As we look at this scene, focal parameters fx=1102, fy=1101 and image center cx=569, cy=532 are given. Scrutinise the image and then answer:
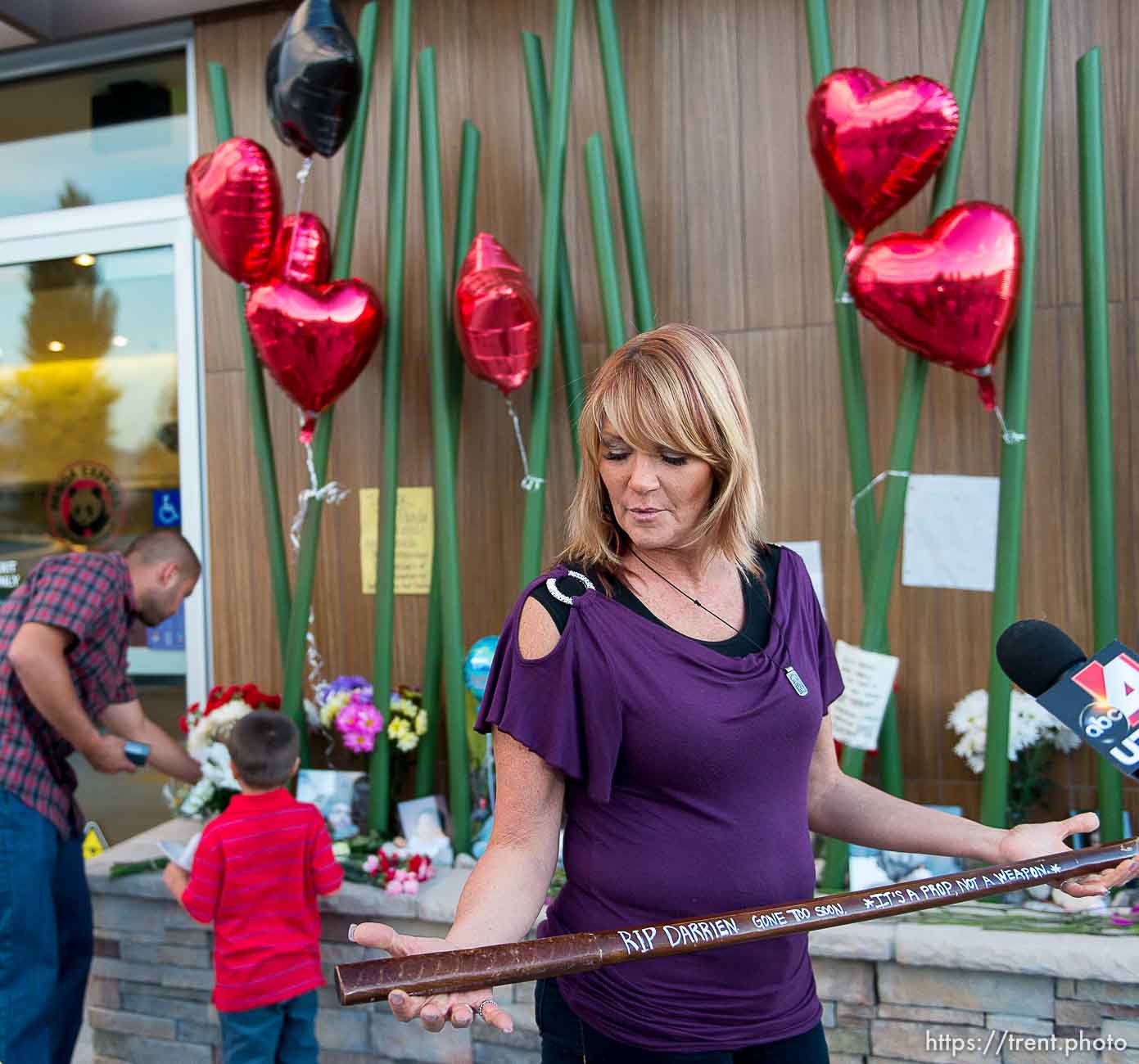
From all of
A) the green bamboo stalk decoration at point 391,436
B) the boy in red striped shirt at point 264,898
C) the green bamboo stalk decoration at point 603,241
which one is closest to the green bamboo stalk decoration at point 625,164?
the green bamboo stalk decoration at point 603,241

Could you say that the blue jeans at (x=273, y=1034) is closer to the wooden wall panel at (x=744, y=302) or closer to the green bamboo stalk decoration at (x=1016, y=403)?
the wooden wall panel at (x=744, y=302)

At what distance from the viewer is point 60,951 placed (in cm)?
246

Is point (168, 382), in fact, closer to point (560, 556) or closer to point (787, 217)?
point (787, 217)

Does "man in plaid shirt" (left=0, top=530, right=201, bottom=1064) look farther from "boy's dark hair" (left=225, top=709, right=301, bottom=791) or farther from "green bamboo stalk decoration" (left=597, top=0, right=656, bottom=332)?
"green bamboo stalk decoration" (left=597, top=0, right=656, bottom=332)

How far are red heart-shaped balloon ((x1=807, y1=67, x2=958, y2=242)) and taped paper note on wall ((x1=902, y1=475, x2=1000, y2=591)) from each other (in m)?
0.73

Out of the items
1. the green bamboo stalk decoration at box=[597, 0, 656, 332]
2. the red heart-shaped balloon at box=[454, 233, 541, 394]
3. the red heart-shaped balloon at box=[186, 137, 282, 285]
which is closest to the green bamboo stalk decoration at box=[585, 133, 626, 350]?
the green bamboo stalk decoration at box=[597, 0, 656, 332]

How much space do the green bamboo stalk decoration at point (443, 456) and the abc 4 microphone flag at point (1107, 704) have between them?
1.74 m

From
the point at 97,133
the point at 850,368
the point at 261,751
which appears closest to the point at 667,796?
the point at 261,751

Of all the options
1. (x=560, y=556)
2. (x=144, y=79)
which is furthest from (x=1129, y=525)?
(x=144, y=79)

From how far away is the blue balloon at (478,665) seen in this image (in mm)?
2693

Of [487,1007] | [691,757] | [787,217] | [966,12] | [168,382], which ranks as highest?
[966,12]

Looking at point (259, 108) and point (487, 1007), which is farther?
point (259, 108)

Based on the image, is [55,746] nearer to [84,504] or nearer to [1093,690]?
[84,504]

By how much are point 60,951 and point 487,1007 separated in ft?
6.36
